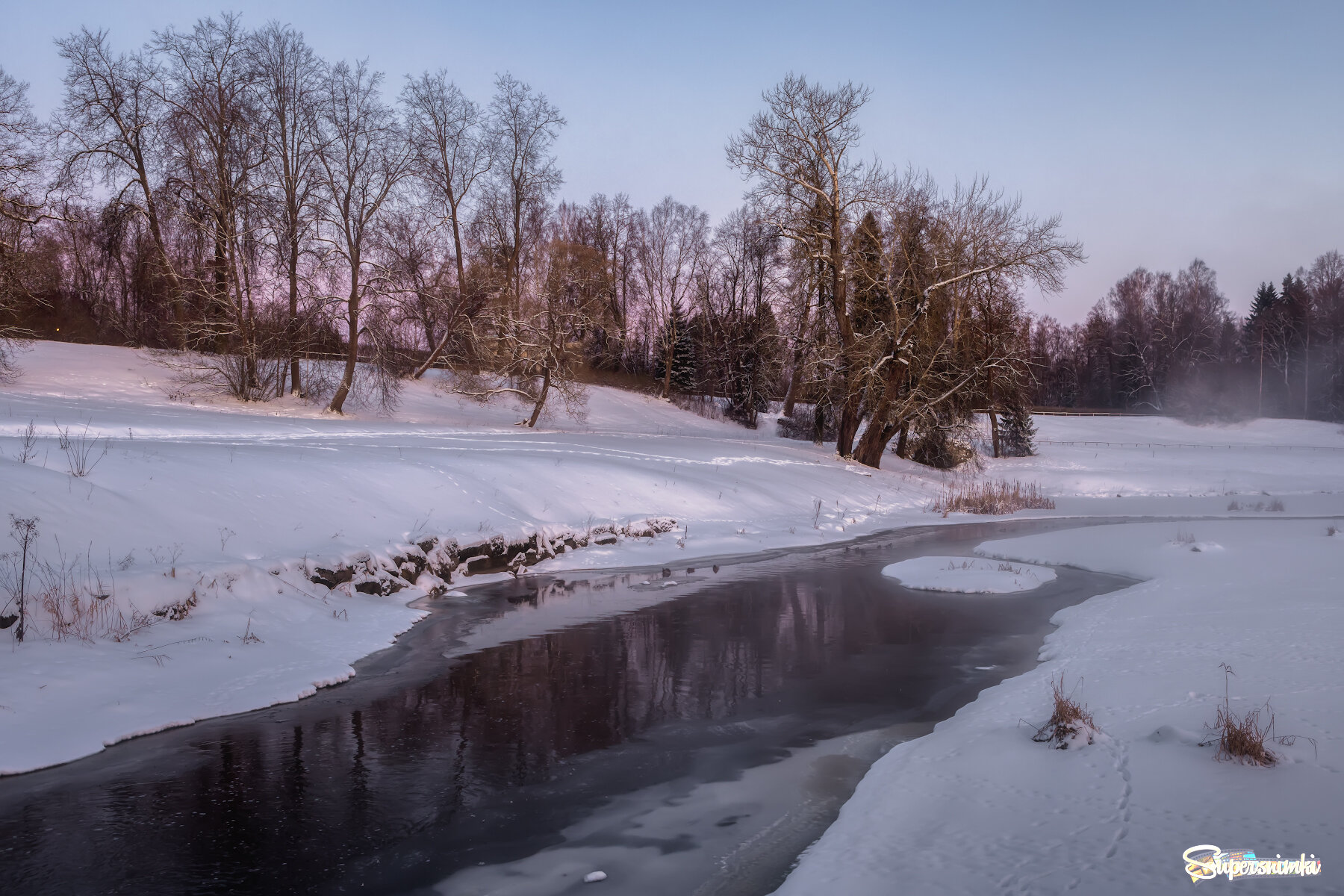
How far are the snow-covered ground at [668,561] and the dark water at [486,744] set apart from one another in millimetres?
649

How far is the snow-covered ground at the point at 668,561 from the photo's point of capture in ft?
16.2

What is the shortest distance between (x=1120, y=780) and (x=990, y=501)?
22.8 meters

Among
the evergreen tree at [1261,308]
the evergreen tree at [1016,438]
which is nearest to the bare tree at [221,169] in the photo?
the evergreen tree at [1016,438]

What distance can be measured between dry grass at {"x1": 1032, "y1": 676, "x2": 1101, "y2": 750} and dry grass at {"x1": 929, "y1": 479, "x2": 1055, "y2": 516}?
65.7ft

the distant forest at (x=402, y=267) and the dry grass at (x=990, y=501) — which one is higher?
the distant forest at (x=402, y=267)

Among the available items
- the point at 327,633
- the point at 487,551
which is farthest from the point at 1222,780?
the point at 487,551

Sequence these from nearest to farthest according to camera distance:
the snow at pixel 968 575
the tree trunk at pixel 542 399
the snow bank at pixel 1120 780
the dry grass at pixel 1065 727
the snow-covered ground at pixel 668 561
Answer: the snow bank at pixel 1120 780 → the snow-covered ground at pixel 668 561 → the dry grass at pixel 1065 727 → the snow at pixel 968 575 → the tree trunk at pixel 542 399

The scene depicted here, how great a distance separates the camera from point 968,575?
1469 cm

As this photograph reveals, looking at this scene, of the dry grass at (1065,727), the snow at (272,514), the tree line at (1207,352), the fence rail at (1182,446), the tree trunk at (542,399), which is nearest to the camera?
the dry grass at (1065,727)

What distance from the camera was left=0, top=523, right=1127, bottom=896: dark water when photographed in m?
5.15

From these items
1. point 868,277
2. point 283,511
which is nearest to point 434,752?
point 283,511

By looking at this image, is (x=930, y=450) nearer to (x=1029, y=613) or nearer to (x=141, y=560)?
(x=1029, y=613)

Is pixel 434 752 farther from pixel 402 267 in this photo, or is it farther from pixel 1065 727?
pixel 402 267

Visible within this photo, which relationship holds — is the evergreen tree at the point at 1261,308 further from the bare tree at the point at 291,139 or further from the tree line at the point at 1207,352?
the bare tree at the point at 291,139
